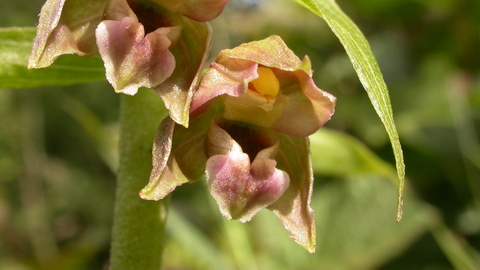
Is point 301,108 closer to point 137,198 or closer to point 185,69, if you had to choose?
point 185,69

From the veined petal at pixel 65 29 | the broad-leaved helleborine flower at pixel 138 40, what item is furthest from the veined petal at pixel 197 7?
the veined petal at pixel 65 29

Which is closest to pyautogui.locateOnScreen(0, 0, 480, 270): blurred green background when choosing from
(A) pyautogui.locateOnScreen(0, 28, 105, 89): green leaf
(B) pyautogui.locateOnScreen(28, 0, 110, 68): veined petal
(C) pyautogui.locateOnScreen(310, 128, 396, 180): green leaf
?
(C) pyautogui.locateOnScreen(310, 128, 396, 180): green leaf

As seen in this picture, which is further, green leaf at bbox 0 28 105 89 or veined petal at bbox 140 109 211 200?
green leaf at bbox 0 28 105 89

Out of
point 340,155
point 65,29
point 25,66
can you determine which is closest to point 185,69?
point 65,29

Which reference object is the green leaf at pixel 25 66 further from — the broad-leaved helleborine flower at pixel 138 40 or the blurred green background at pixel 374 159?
the blurred green background at pixel 374 159

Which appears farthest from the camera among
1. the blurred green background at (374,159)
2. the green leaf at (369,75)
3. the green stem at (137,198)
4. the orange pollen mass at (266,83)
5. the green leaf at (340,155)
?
the blurred green background at (374,159)

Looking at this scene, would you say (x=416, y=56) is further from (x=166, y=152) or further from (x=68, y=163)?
(x=68, y=163)

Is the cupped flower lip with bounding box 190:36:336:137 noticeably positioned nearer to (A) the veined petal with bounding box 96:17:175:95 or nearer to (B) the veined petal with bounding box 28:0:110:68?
(A) the veined petal with bounding box 96:17:175:95

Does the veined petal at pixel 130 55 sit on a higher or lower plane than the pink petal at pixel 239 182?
higher
